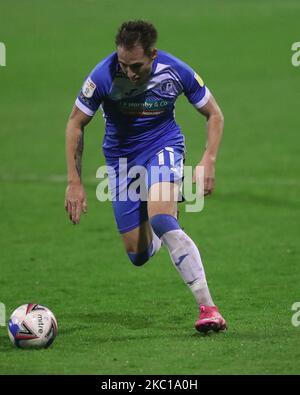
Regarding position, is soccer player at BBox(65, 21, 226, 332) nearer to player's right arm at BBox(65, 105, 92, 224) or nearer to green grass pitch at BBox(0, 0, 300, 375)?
player's right arm at BBox(65, 105, 92, 224)

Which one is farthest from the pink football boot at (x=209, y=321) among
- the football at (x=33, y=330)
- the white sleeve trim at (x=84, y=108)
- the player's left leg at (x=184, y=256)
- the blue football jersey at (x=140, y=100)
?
the white sleeve trim at (x=84, y=108)

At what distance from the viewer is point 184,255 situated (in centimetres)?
954

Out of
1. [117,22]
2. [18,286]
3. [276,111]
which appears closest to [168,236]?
[18,286]

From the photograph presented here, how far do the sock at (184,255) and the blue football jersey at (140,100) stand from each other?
3.11 ft

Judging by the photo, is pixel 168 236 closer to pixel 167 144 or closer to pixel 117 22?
pixel 167 144

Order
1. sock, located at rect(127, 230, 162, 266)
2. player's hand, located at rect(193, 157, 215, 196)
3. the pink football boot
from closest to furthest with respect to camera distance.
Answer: the pink football boot → player's hand, located at rect(193, 157, 215, 196) → sock, located at rect(127, 230, 162, 266)

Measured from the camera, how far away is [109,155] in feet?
34.8

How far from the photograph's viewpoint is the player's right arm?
9703 mm

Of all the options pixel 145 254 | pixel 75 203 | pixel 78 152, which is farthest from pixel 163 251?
pixel 75 203

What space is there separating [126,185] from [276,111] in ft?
53.6

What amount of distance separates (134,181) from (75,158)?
814 mm

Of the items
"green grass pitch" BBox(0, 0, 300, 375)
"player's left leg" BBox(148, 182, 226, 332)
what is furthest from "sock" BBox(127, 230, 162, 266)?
"player's left leg" BBox(148, 182, 226, 332)

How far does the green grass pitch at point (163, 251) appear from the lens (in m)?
8.98

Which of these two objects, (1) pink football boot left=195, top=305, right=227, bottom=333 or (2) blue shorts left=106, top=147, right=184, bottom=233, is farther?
(2) blue shorts left=106, top=147, right=184, bottom=233
